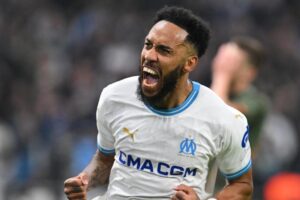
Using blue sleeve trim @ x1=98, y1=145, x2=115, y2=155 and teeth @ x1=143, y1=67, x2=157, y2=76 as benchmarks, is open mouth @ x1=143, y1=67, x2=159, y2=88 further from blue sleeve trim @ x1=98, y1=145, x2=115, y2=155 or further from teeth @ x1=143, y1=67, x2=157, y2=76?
blue sleeve trim @ x1=98, y1=145, x2=115, y2=155

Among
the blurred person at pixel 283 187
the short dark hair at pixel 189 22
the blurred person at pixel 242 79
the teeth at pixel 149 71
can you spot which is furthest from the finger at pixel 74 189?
the blurred person at pixel 283 187

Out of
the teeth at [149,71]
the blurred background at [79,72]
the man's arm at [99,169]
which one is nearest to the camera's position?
the teeth at [149,71]

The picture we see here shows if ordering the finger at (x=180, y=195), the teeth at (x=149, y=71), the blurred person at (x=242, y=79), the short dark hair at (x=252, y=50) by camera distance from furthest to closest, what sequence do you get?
the short dark hair at (x=252, y=50)
the blurred person at (x=242, y=79)
the teeth at (x=149, y=71)
the finger at (x=180, y=195)

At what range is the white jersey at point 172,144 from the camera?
536 cm

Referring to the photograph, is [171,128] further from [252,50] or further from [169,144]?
[252,50]

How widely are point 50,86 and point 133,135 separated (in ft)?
28.7

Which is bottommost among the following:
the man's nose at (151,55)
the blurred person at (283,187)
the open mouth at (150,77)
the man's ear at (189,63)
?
the blurred person at (283,187)

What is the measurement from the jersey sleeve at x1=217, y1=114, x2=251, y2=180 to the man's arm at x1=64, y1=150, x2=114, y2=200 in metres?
0.67

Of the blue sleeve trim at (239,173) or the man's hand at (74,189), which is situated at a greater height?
the blue sleeve trim at (239,173)

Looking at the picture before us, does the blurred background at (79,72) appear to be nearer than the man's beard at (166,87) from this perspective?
No

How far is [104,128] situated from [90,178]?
11.3 inches

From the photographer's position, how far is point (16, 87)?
14.1m

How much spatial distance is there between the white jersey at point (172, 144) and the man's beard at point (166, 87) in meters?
0.04

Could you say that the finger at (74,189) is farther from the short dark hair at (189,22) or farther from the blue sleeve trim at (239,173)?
the short dark hair at (189,22)
